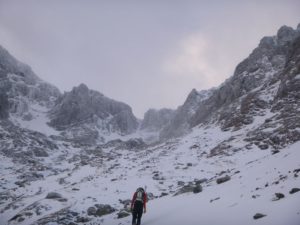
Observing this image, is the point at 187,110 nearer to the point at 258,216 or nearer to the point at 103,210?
the point at 103,210

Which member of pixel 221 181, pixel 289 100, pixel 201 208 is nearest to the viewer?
pixel 201 208

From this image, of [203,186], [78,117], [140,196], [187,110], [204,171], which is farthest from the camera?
[78,117]

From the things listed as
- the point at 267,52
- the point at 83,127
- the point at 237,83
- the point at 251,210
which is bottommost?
the point at 251,210

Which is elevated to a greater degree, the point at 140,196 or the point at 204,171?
the point at 204,171

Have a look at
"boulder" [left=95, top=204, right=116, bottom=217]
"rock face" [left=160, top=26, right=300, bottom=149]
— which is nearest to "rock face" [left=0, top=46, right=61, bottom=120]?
"rock face" [left=160, top=26, right=300, bottom=149]

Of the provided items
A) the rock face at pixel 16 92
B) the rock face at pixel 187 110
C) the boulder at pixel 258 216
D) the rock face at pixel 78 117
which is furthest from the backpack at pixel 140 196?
the rock face at pixel 16 92

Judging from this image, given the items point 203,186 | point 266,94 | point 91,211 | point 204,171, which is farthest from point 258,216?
point 266,94

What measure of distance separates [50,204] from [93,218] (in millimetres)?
6618

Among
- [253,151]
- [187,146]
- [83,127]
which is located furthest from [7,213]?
[83,127]

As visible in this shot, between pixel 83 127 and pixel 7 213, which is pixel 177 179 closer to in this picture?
pixel 7 213

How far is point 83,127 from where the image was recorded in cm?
18275

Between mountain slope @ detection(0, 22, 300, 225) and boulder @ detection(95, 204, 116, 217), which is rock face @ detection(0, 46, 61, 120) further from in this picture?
boulder @ detection(95, 204, 116, 217)

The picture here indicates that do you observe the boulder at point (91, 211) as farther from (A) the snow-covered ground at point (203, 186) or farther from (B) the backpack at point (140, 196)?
(B) the backpack at point (140, 196)

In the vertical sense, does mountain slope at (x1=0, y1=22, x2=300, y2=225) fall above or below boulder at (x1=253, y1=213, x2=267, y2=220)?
above
